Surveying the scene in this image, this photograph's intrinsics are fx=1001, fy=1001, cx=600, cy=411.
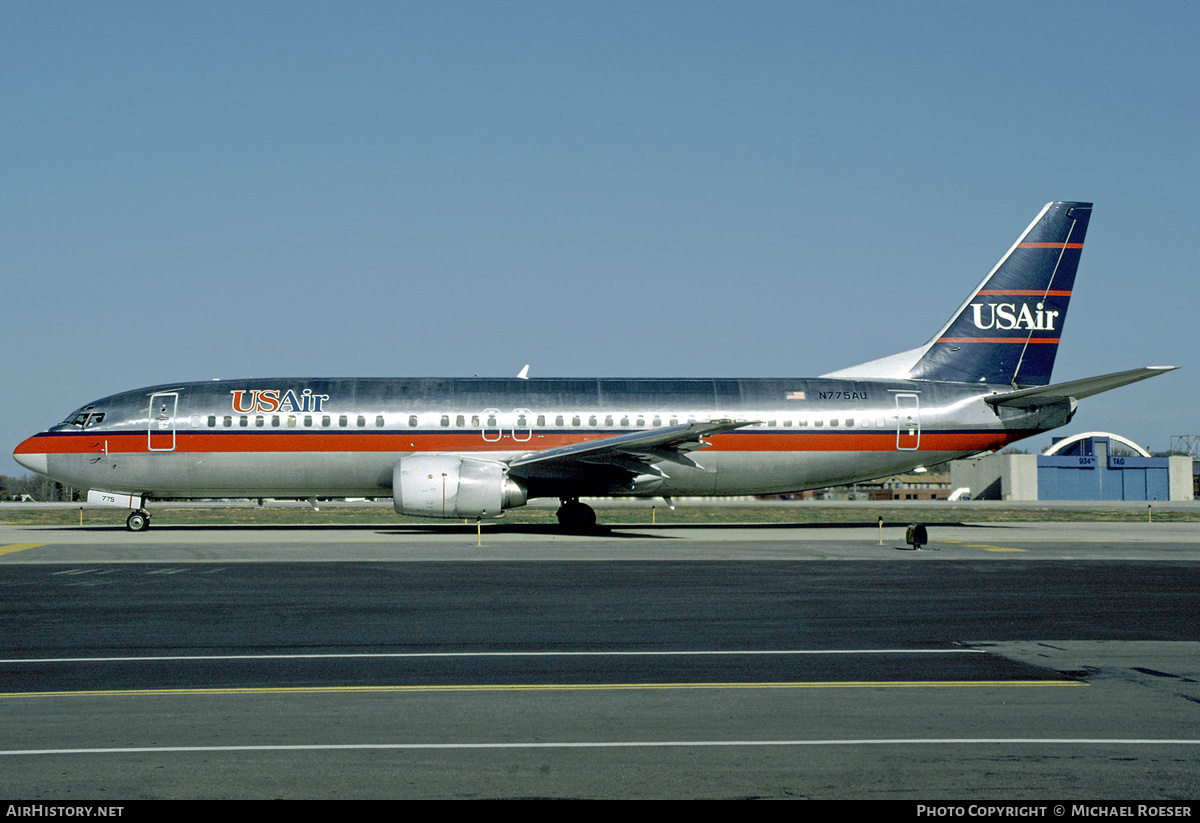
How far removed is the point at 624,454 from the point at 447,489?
5.19 m

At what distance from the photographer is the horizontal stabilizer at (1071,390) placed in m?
27.4

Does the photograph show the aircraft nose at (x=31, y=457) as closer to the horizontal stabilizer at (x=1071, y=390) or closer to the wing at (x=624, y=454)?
the wing at (x=624, y=454)

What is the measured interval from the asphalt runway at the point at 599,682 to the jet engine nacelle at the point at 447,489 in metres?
8.31

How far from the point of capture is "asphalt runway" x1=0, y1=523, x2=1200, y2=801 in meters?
6.53

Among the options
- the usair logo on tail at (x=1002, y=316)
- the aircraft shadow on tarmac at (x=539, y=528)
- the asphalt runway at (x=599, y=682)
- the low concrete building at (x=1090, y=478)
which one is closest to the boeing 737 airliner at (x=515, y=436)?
the aircraft shadow on tarmac at (x=539, y=528)

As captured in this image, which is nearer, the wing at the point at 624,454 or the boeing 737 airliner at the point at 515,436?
the wing at the point at 624,454

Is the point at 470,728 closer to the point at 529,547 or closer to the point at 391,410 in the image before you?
the point at 529,547

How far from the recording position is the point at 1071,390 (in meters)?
30.1

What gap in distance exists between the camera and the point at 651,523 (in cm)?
3659

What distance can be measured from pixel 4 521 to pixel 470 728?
3863 centimetres

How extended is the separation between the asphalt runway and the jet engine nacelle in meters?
8.31

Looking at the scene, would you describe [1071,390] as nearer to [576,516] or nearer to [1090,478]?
[576,516]

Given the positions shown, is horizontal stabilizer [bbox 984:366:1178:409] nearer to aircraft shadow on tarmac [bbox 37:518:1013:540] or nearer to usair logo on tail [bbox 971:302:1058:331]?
usair logo on tail [bbox 971:302:1058:331]

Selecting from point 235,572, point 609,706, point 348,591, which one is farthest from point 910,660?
point 235,572
